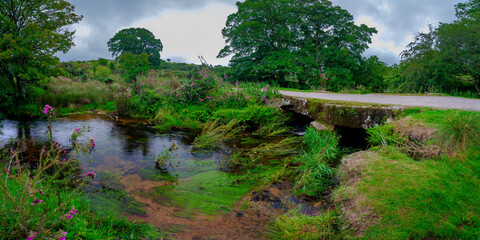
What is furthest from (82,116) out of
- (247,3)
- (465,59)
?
(465,59)

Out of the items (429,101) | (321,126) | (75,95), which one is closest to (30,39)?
(75,95)

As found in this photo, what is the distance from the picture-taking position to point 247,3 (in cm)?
2142

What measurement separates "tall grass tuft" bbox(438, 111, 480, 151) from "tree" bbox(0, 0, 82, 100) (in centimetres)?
1376

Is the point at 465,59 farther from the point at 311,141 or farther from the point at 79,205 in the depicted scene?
the point at 79,205

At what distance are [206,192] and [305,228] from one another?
1930 millimetres

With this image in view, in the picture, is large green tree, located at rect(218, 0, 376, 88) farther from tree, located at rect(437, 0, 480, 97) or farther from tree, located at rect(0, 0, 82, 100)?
tree, located at rect(0, 0, 82, 100)

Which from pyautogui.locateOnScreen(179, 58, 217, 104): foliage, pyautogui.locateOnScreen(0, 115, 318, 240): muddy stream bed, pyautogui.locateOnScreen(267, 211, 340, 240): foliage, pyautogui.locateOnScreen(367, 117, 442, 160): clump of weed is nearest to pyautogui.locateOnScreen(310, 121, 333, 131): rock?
pyautogui.locateOnScreen(367, 117, 442, 160): clump of weed

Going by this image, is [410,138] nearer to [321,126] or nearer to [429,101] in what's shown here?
[321,126]

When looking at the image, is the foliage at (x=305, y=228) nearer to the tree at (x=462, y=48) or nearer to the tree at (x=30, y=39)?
the tree at (x=30, y=39)

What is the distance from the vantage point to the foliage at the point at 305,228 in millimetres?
2507

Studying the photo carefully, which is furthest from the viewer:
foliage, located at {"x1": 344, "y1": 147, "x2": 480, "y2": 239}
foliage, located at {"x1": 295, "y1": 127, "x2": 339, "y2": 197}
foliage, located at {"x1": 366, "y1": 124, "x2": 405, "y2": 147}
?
foliage, located at {"x1": 366, "y1": 124, "x2": 405, "y2": 147}

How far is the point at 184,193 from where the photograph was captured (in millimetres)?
3973

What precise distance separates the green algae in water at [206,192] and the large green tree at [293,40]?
1529 centimetres

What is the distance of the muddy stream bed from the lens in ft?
10.0
